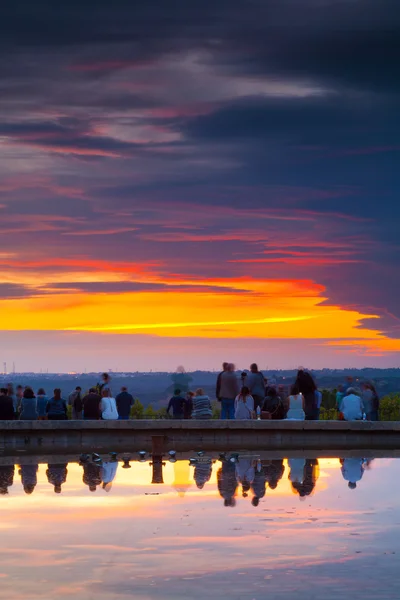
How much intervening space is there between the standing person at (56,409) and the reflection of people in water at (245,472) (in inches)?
247

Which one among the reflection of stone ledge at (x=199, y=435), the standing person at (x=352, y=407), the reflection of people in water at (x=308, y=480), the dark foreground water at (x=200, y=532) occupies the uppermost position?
the standing person at (x=352, y=407)

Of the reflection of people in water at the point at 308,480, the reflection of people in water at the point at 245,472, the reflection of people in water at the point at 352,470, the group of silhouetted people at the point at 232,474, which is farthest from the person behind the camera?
the reflection of people in water at the point at 352,470

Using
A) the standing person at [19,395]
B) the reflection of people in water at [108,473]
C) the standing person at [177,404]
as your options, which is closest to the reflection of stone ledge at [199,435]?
the standing person at [177,404]

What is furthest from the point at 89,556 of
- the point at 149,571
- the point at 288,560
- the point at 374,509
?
the point at 374,509

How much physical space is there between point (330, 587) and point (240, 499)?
7.79m

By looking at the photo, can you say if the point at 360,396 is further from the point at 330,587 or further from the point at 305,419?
the point at 330,587

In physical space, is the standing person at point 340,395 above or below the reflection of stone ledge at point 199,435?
above

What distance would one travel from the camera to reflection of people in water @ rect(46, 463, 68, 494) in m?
22.4

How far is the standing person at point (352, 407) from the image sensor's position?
3153 cm

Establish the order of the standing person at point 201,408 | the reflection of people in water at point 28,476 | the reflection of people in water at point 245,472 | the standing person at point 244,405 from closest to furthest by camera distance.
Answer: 1. the reflection of people in water at point 28,476
2. the reflection of people in water at point 245,472
3. the standing person at point 244,405
4. the standing person at point 201,408

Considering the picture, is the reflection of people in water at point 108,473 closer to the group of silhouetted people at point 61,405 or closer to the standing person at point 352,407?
the group of silhouetted people at point 61,405

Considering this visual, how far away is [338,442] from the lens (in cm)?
3066

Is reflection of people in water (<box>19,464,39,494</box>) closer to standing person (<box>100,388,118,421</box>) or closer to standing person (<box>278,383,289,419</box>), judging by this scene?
standing person (<box>100,388,118,421</box>)

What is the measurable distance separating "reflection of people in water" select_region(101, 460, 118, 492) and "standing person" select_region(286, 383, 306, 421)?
546 cm
